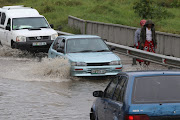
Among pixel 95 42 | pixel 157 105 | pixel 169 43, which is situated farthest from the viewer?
pixel 169 43

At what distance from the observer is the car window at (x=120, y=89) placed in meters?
7.87

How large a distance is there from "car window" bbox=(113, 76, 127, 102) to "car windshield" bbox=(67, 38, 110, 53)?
1001cm

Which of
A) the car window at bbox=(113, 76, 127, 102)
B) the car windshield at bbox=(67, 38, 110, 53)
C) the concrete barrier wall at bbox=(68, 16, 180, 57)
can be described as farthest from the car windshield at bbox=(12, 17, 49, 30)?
the car window at bbox=(113, 76, 127, 102)

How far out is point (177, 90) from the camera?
759 cm

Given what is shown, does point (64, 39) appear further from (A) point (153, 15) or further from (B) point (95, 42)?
(A) point (153, 15)

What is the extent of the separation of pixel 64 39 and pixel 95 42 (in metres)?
1.08

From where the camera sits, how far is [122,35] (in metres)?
27.1

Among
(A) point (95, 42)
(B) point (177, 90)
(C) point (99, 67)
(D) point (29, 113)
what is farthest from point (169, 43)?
(B) point (177, 90)

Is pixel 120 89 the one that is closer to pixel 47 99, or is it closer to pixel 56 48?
pixel 47 99

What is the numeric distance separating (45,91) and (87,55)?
10.1ft

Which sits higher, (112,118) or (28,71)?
(112,118)

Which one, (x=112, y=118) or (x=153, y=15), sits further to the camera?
(x=153, y=15)

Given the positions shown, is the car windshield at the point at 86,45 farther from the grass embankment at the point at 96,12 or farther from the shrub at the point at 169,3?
the shrub at the point at 169,3

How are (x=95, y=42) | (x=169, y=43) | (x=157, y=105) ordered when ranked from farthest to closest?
(x=169, y=43), (x=95, y=42), (x=157, y=105)
